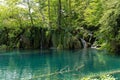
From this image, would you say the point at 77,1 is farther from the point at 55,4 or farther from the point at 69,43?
the point at 69,43

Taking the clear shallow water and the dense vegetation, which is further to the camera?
the dense vegetation

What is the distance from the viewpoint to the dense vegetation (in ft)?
141

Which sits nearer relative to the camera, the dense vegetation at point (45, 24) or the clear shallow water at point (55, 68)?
the clear shallow water at point (55, 68)

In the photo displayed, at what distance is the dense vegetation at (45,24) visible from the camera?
141 feet

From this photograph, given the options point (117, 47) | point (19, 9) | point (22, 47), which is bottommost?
point (22, 47)

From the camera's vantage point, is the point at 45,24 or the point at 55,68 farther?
the point at 45,24

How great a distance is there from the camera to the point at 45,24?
44.9 metres

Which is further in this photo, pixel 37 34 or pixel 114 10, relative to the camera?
pixel 37 34

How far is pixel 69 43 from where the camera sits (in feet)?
135

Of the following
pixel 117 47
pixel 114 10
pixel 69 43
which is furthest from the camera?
pixel 69 43

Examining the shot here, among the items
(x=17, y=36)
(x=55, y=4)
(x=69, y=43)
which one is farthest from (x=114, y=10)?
(x=17, y=36)

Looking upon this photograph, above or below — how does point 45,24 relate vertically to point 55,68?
above

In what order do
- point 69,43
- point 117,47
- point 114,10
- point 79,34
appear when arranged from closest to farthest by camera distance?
1. point 114,10
2. point 117,47
3. point 69,43
4. point 79,34

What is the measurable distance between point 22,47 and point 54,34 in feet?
20.4
